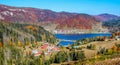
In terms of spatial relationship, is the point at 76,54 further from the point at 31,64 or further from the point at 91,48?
the point at 91,48

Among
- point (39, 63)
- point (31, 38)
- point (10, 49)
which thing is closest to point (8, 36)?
point (31, 38)

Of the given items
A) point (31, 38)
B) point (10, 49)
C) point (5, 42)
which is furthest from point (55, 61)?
point (31, 38)

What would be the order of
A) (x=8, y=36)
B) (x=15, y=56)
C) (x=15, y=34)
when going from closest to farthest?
(x=15, y=56) < (x=8, y=36) < (x=15, y=34)

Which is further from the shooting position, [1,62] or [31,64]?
[1,62]

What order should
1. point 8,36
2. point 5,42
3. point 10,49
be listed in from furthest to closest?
point 8,36, point 5,42, point 10,49

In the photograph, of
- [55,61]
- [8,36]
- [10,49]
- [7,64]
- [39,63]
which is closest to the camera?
[39,63]

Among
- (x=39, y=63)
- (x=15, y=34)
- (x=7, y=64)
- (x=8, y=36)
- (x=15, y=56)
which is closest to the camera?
(x=39, y=63)

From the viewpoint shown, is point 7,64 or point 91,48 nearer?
point 7,64

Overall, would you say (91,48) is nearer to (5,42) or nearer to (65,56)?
(65,56)
